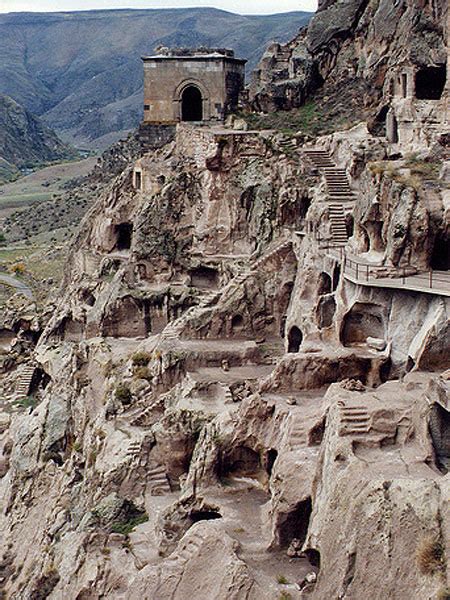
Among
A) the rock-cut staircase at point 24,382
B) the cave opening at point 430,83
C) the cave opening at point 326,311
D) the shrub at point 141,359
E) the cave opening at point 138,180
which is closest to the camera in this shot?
the cave opening at point 326,311

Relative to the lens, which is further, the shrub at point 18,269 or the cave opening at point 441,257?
the shrub at point 18,269

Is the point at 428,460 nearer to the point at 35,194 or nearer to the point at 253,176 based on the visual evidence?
the point at 253,176

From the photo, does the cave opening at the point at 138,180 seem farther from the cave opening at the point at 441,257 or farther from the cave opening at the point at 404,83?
the cave opening at the point at 441,257

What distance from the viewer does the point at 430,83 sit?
A: 139 ft

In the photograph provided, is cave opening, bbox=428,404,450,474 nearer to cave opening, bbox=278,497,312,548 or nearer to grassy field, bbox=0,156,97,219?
cave opening, bbox=278,497,312,548

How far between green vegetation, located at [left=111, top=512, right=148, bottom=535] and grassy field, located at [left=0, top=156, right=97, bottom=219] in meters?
105

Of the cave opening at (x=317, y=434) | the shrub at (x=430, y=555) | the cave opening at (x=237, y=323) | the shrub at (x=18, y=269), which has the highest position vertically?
the shrub at (x=430, y=555)

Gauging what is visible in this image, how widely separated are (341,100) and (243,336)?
1522cm

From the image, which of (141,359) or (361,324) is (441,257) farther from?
(141,359)

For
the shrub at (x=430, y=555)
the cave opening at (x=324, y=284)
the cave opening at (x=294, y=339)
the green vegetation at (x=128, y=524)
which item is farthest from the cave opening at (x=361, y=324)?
the shrub at (x=430, y=555)

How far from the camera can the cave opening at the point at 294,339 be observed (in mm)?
36250

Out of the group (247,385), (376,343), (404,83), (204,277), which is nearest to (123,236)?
(204,277)

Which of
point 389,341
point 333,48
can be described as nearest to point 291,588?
point 389,341

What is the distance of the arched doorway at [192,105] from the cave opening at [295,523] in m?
33.3
